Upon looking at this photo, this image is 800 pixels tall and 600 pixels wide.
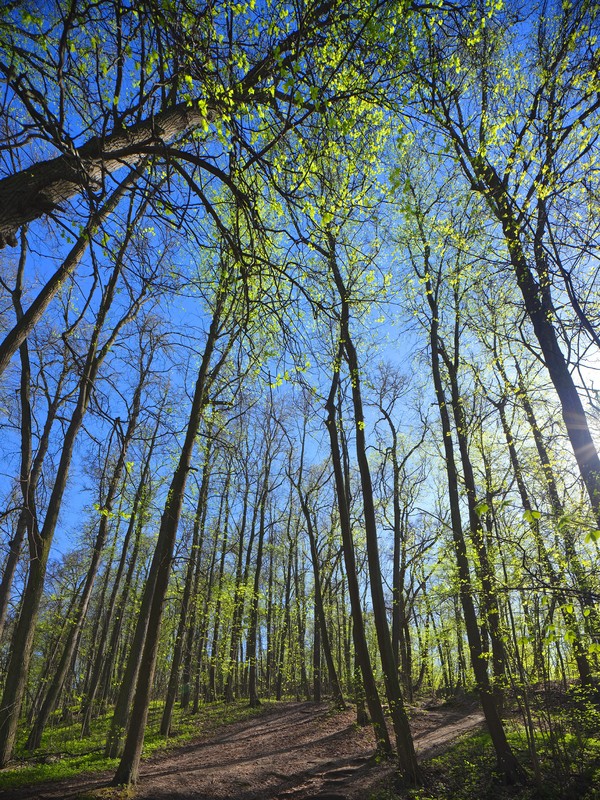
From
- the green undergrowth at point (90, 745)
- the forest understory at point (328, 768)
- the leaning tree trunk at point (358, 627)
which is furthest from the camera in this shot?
the leaning tree trunk at point (358, 627)

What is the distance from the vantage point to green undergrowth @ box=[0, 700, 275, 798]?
717cm

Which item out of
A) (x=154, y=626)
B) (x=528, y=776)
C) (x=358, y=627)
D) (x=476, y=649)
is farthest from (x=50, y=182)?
(x=528, y=776)

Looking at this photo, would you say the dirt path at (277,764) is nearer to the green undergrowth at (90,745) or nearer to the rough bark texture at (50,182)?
the green undergrowth at (90,745)

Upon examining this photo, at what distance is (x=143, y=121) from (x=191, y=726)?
15.3m

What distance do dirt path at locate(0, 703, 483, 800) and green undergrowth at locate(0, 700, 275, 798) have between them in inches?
19.4

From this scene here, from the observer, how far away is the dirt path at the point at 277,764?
649 cm

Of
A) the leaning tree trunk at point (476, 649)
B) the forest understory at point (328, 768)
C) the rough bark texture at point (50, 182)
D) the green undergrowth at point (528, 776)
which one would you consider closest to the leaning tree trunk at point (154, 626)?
the forest understory at point (328, 768)

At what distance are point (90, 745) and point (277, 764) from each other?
203 inches

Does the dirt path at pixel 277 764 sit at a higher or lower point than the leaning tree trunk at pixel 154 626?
lower

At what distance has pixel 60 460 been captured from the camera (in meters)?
9.71

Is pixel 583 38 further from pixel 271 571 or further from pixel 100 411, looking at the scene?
pixel 271 571

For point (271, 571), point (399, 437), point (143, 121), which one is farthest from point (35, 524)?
→ point (271, 571)

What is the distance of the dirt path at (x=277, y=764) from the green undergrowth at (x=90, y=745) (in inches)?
19.4

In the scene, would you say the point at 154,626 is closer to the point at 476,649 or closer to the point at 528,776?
the point at 476,649
